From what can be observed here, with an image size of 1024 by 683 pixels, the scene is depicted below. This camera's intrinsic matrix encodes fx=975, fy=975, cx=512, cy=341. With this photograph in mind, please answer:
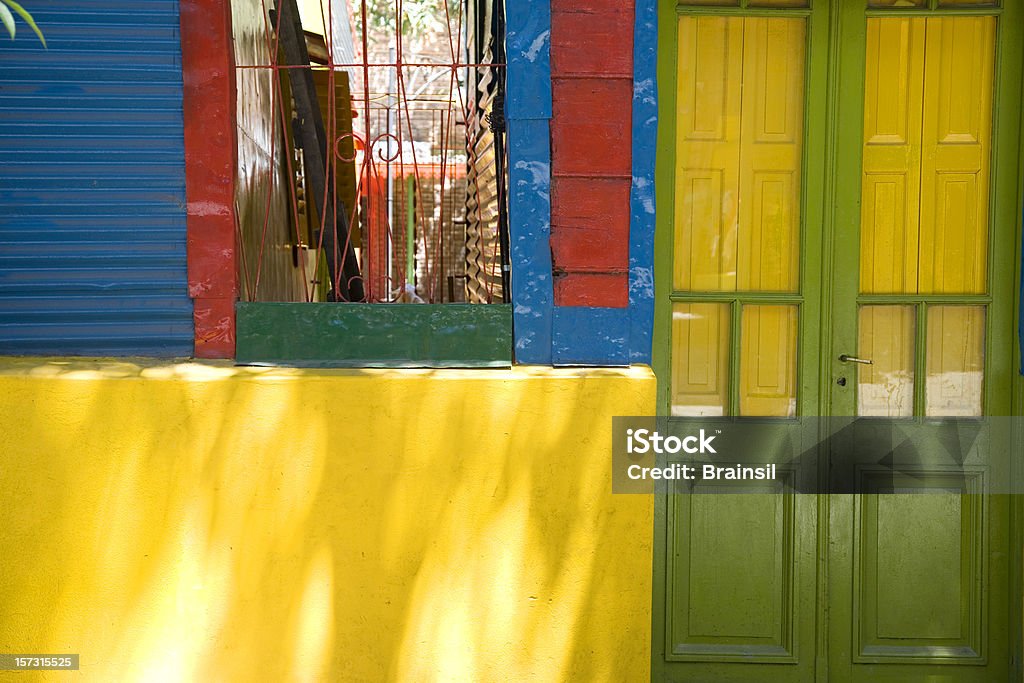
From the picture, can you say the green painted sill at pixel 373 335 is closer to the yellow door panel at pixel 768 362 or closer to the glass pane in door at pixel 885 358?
the yellow door panel at pixel 768 362

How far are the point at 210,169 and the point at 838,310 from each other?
2300mm

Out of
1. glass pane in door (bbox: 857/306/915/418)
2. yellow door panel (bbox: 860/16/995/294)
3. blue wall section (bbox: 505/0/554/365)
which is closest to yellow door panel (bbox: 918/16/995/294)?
yellow door panel (bbox: 860/16/995/294)

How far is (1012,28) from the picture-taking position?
11.8 feet

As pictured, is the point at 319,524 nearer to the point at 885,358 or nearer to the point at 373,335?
the point at 373,335

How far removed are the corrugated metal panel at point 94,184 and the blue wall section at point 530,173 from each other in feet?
3.66

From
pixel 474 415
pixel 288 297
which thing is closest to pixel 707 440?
pixel 474 415

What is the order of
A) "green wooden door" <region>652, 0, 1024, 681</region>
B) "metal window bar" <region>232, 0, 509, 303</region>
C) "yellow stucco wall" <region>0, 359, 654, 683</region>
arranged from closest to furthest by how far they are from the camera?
"yellow stucco wall" <region>0, 359, 654, 683</region>, "metal window bar" <region>232, 0, 509, 303</region>, "green wooden door" <region>652, 0, 1024, 681</region>

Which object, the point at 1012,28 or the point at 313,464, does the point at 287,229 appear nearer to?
the point at 313,464

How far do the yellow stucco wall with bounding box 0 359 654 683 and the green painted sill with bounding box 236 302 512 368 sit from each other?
100 millimetres

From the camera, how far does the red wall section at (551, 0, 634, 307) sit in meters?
3.25

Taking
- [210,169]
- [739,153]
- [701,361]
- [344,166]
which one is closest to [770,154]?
[739,153]

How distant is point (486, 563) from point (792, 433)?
1278 mm

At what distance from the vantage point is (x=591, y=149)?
328 cm

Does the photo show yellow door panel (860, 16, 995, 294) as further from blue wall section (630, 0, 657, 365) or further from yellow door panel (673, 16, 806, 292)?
blue wall section (630, 0, 657, 365)
